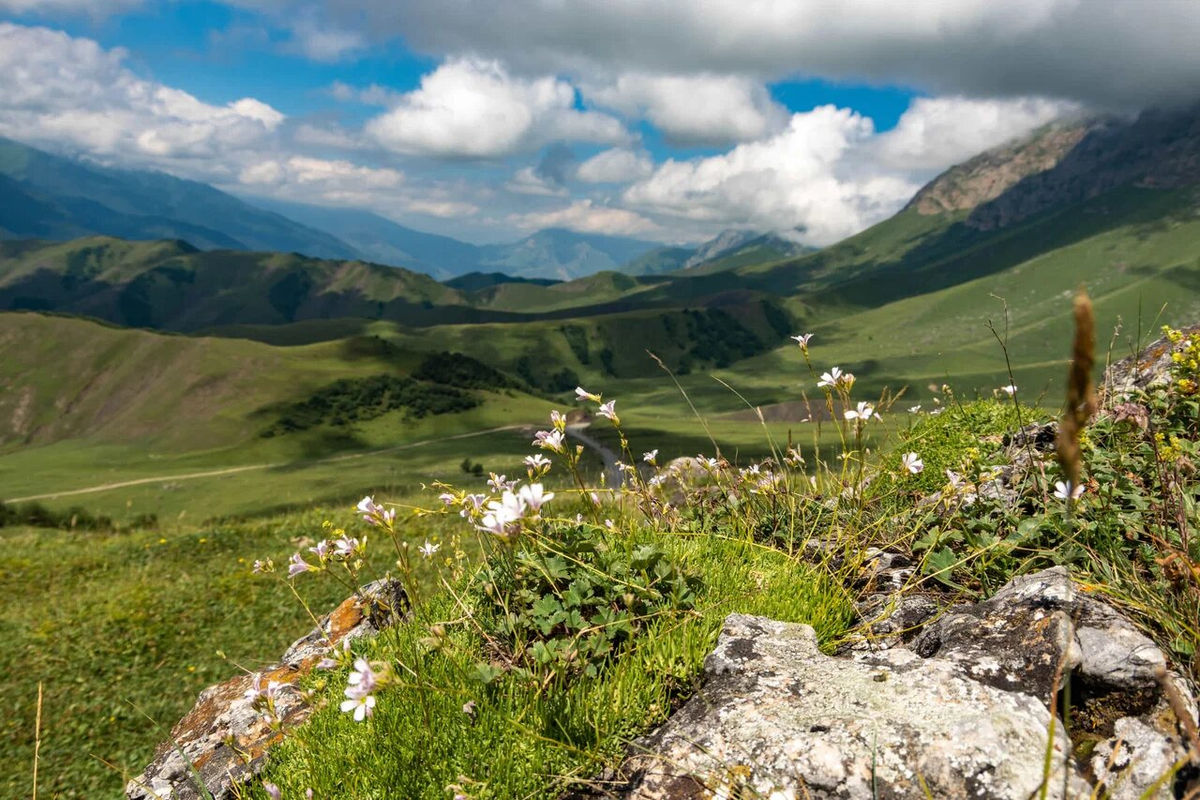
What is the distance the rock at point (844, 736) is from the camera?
3.19m

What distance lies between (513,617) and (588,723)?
95cm

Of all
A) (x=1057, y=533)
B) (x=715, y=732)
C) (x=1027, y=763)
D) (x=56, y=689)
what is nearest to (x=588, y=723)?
(x=715, y=732)

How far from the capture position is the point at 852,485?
21.3ft

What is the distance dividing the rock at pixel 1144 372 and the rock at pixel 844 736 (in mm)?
4900

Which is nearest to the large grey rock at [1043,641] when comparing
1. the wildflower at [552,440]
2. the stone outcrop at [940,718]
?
the stone outcrop at [940,718]

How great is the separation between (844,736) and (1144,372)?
8542mm

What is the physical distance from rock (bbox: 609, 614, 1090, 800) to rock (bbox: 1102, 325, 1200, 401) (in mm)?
4900

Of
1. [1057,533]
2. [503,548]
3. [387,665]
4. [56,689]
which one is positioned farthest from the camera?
[56,689]

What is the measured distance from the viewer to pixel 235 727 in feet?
19.4

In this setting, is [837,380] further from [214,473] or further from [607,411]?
[214,473]

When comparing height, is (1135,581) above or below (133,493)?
above

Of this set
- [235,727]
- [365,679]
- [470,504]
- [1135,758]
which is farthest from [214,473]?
[1135,758]

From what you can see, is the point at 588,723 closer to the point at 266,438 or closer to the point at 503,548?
the point at 503,548

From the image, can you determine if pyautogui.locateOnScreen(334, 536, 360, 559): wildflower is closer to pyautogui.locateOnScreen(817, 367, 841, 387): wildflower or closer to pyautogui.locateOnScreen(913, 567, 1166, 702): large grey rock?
pyautogui.locateOnScreen(817, 367, 841, 387): wildflower
